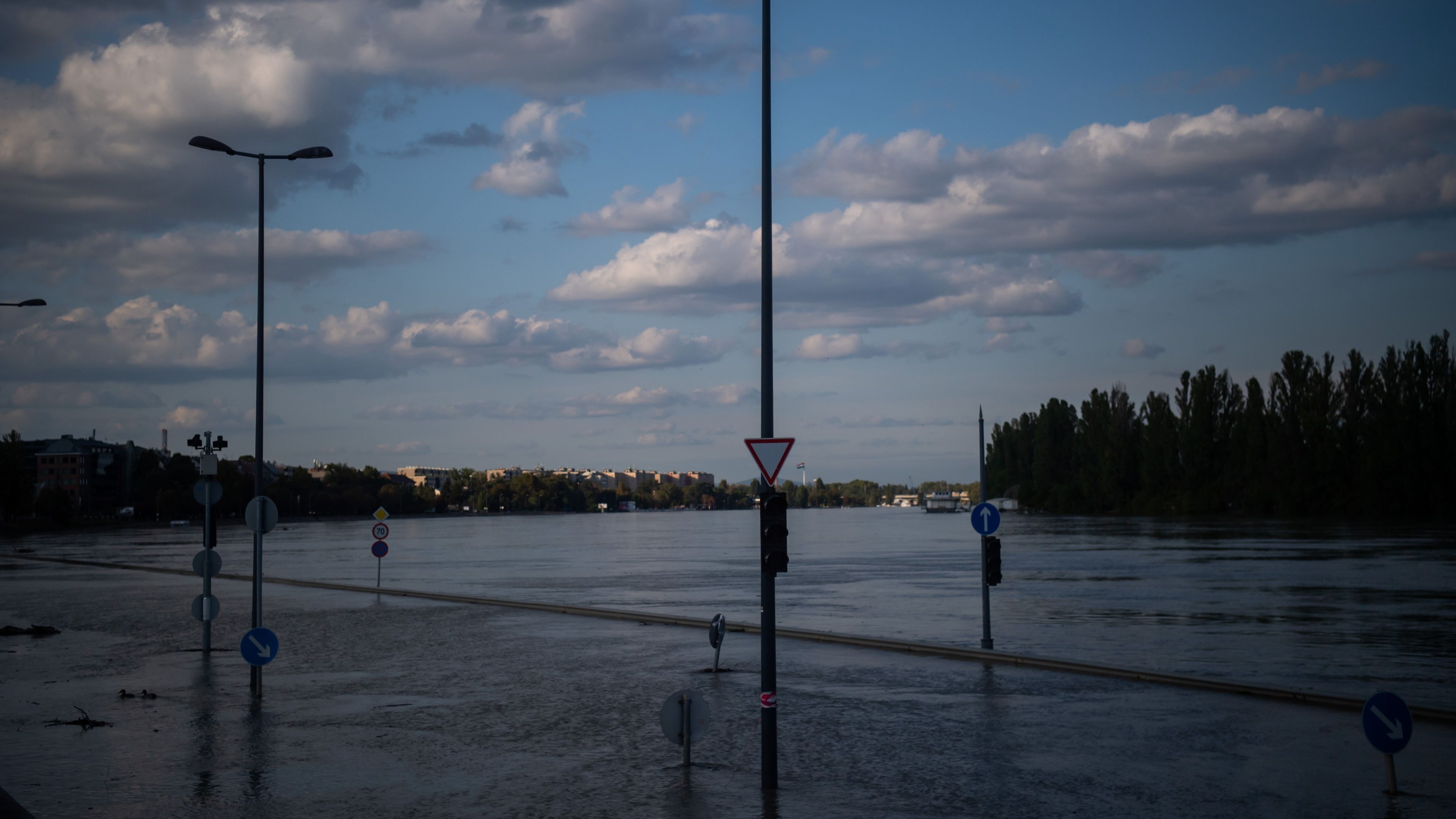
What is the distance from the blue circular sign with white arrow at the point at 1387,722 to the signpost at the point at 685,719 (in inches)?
211

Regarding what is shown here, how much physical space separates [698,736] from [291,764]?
3.87 m

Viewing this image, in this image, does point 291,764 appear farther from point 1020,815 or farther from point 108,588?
point 108,588

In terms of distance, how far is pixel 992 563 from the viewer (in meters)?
19.2

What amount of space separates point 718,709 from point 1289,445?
356ft

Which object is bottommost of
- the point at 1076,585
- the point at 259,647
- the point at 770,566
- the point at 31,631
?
the point at 1076,585

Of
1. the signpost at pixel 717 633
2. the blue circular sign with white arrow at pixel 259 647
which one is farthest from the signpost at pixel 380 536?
the signpost at pixel 717 633

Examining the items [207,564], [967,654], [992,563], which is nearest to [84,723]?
[207,564]

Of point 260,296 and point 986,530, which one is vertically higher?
point 260,296

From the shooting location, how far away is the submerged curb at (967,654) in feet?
44.5

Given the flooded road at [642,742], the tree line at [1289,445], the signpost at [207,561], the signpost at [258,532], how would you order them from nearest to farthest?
the flooded road at [642,742] → the signpost at [258,532] → the signpost at [207,561] → the tree line at [1289,445]

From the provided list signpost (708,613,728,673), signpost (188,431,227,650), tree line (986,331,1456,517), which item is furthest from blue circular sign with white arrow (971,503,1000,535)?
tree line (986,331,1456,517)

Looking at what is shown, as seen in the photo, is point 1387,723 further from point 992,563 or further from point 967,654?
point 992,563

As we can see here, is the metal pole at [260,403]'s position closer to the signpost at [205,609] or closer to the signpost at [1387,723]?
the signpost at [205,609]

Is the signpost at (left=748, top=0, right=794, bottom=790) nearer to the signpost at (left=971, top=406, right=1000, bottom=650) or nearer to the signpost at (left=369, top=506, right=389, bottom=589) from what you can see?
the signpost at (left=971, top=406, right=1000, bottom=650)
